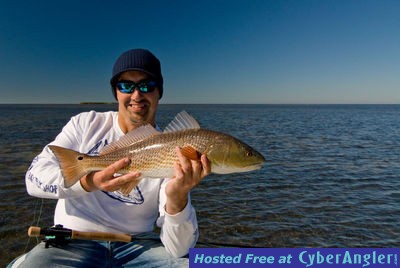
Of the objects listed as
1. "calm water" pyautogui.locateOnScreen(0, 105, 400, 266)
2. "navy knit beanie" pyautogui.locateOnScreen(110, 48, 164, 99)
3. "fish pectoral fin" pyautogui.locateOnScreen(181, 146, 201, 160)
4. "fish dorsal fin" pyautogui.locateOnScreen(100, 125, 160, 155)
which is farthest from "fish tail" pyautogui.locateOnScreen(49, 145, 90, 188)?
"calm water" pyautogui.locateOnScreen(0, 105, 400, 266)

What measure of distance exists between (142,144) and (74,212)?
1420mm

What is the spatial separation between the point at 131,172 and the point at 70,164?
2.23 ft

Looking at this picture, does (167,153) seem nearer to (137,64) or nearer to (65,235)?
(137,64)

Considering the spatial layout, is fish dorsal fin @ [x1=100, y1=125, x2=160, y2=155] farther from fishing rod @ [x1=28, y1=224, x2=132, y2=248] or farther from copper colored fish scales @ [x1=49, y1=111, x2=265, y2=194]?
fishing rod @ [x1=28, y1=224, x2=132, y2=248]

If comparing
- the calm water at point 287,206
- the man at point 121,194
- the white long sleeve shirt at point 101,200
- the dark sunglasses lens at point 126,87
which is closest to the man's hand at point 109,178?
the man at point 121,194

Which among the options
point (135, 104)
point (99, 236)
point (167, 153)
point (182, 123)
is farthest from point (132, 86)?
point (99, 236)

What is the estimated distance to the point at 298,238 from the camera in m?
8.33

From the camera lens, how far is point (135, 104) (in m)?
4.31

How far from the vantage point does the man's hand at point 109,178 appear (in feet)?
11.6

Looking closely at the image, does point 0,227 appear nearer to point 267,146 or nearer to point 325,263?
point 325,263

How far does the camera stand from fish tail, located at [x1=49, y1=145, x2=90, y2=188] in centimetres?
355

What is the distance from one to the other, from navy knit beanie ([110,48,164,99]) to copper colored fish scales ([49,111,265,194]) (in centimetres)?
101

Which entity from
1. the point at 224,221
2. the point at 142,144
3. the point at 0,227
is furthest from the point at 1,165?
the point at 142,144

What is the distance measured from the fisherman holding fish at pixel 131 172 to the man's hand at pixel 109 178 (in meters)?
0.01
